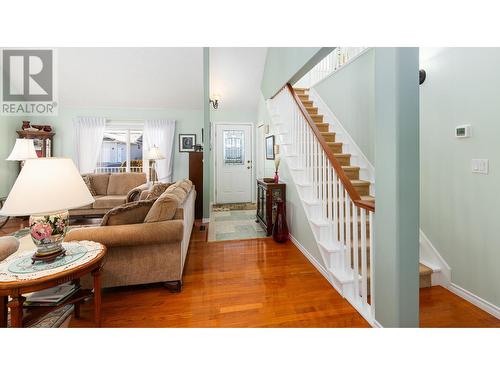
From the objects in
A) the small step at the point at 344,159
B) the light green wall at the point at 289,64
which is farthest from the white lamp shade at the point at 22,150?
the small step at the point at 344,159

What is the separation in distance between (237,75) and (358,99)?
3060 millimetres

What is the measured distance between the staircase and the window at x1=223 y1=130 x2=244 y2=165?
2490 millimetres

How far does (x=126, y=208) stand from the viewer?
2.20 meters

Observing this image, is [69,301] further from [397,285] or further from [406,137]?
[406,137]

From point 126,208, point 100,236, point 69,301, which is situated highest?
point 126,208

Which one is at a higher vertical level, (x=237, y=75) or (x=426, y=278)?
(x=237, y=75)

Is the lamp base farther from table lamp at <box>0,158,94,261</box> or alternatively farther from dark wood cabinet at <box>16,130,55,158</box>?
dark wood cabinet at <box>16,130,55,158</box>

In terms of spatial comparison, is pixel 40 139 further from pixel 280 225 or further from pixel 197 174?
pixel 280 225

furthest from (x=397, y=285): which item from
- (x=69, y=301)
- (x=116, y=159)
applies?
(x=116, y=159)

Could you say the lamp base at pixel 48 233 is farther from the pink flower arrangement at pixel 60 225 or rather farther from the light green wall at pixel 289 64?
the light green wall at pixel 289 64

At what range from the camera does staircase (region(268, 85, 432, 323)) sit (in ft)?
6.43

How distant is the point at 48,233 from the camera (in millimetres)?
1533

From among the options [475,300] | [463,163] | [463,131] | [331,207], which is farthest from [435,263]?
[463,131]
